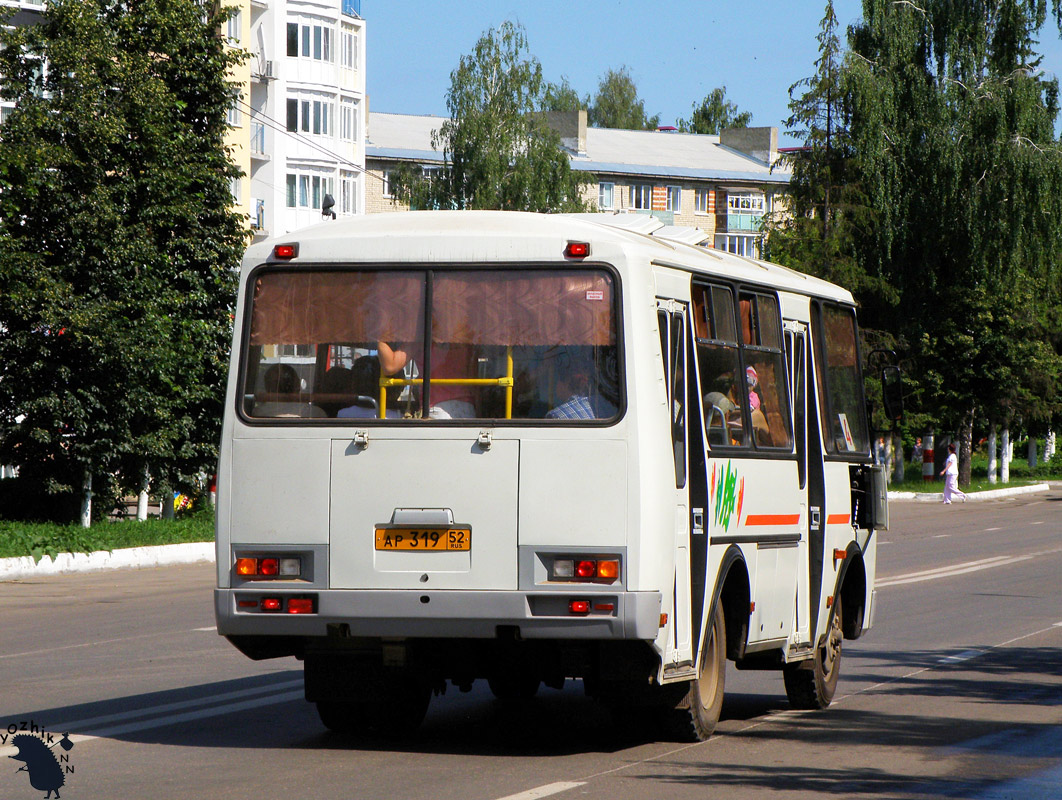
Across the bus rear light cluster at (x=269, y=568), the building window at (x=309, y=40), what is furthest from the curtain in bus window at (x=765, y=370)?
the building window at (x=309, y=40)

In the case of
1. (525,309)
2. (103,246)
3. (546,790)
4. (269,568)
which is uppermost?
(103,246)

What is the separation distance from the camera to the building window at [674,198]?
340 feet

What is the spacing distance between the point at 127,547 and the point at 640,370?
18515mm

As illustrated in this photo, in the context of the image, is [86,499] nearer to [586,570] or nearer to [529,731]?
[529,731]

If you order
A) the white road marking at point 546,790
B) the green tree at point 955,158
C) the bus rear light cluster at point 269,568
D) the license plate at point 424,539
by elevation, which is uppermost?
the green tree at point 955,158

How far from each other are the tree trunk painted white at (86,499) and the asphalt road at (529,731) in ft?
40.4

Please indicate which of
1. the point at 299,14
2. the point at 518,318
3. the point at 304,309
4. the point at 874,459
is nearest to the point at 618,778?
the point at 518,318

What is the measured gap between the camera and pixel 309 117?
71438 mm

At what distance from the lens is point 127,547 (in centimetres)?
2562

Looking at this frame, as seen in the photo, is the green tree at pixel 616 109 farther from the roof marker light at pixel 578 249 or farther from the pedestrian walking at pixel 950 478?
the roof marker light at pixel 578 249

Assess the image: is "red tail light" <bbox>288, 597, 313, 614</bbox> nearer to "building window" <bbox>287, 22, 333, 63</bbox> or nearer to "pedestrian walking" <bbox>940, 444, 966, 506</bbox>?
"pedestrian walking" <bbox>940, 444, 966, 506</bbox>

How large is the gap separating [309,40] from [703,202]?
3972cm

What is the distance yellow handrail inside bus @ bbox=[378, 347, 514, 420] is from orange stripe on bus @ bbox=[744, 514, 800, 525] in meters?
1.89

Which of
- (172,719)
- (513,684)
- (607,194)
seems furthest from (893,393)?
(607,194)
